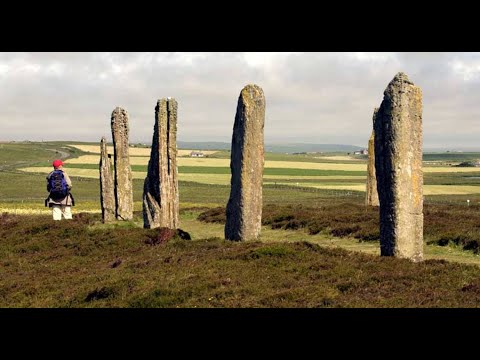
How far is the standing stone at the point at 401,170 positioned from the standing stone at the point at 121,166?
14.9 meters

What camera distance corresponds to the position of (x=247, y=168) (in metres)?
Answer: 20.7

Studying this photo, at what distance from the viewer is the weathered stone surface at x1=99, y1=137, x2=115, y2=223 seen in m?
28.6

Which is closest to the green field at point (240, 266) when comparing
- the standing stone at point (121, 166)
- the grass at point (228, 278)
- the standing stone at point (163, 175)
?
the grass at point (228, 278)

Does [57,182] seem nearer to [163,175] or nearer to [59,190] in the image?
[59,190]

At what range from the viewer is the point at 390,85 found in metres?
16.7

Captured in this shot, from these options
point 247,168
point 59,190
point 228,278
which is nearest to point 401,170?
point 228,278

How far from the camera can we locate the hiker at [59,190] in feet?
85.0

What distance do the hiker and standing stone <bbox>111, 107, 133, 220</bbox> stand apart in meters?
2.29

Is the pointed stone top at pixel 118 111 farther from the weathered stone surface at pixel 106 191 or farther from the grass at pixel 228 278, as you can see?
the grass at pixel 228 278

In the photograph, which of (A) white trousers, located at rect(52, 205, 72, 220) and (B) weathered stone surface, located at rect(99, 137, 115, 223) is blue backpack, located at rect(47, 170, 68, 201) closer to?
(A) white trousers, located at rect(52, 205, 72, 220)

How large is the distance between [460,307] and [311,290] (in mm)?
3200

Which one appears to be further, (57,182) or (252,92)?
(57,182)

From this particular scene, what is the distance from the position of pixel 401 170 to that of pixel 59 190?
1595cm
